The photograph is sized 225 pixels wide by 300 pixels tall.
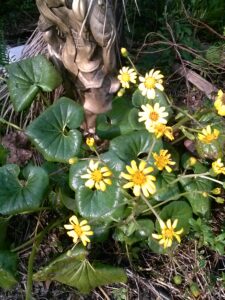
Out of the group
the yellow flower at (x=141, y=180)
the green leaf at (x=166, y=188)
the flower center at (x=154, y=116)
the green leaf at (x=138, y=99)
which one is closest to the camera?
the yellow flower at (x=141, y=180)

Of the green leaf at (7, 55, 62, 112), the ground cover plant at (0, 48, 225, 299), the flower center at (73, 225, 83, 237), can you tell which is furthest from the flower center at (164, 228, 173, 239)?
the green leaf at (7, 55, 62, 112)

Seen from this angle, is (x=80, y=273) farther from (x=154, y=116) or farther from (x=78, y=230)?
(x=154, y=116)

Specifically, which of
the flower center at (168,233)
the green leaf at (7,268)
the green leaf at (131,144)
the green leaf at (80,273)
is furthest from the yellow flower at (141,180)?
the green leaf at (7,268)

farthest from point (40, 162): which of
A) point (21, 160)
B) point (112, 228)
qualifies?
point (112, 228)

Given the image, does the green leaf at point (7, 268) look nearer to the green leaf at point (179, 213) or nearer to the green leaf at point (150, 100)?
the green leaf at point (179, 213)

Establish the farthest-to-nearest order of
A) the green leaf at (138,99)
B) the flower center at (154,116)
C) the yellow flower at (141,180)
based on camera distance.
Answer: the green leaf at (138,99)
the flower center at (154,116)
the yellow flower at (141,180)

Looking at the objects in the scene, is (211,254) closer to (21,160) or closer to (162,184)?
(162,184)
